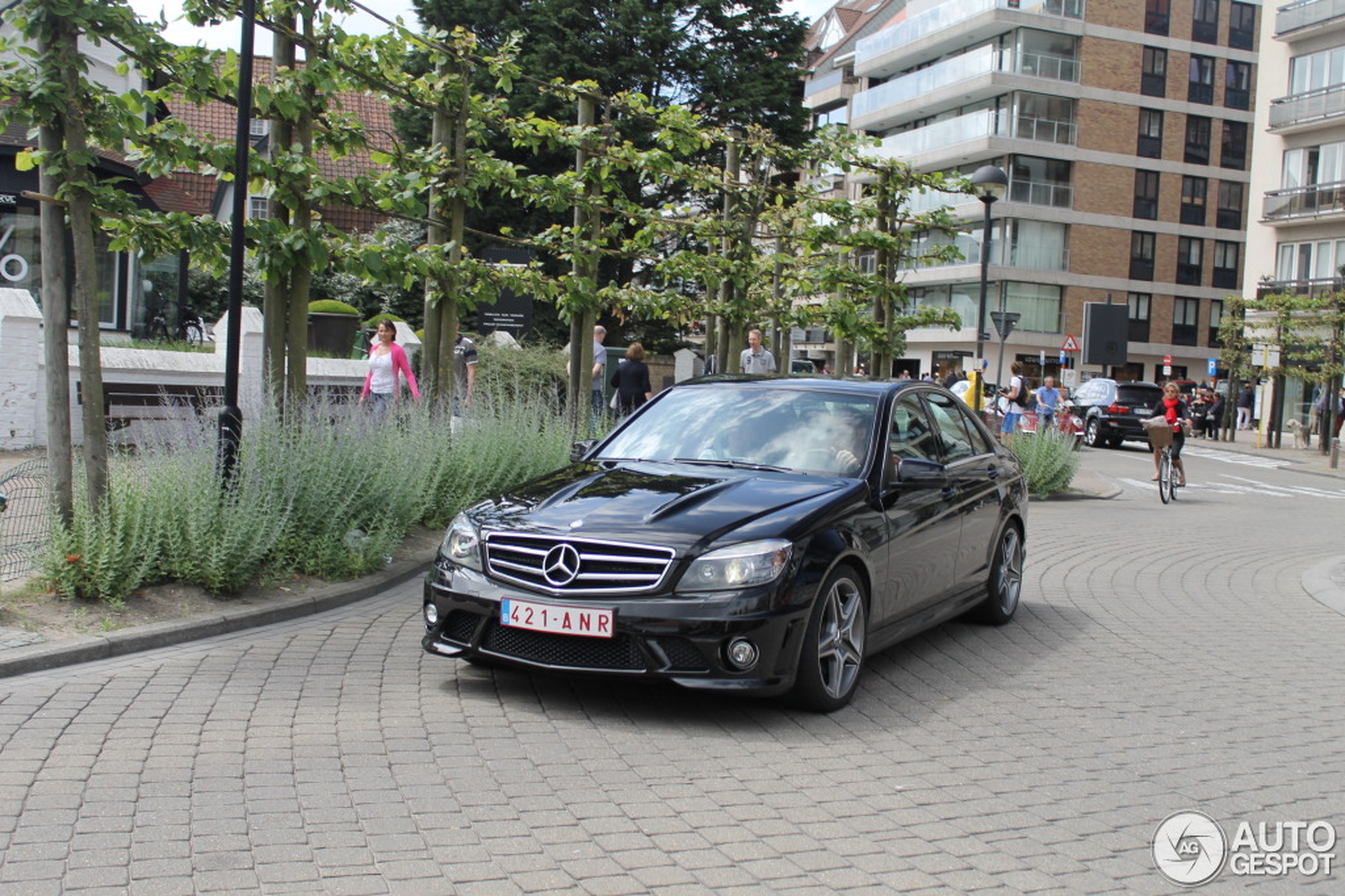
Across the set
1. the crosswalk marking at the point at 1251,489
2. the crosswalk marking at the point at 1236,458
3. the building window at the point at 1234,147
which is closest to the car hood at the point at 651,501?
the crosswalk marking at the point at 1251,489

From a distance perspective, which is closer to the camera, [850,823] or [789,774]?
[850,823]

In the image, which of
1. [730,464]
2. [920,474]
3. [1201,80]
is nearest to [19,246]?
[730,464]

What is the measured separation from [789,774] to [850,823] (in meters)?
0.58

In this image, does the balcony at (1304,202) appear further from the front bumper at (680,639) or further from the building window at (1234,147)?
the front bumper at (680,639)

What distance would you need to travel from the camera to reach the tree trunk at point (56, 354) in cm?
769

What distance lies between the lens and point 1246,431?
194 ft

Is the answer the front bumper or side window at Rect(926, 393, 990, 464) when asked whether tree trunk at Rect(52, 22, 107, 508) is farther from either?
side window at Rect(926, 393, 990, 464)

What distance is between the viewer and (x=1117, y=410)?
1512 inches

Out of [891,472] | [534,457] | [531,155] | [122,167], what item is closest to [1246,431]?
[531,155]

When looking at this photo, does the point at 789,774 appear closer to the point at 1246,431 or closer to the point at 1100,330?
the point at 1100,330

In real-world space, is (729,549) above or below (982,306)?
below

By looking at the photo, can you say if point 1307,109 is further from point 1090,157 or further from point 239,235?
point 239,235

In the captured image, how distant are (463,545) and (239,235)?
401cm

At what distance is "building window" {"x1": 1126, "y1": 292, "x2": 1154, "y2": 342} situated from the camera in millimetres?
65250
